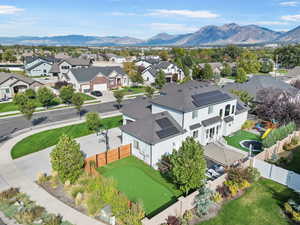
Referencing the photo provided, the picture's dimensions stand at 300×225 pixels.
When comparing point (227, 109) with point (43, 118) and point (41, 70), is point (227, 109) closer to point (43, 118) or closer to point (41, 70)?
point (43, 118)

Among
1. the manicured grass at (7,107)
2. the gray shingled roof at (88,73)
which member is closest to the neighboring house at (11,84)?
the manicured grass at (7,107)

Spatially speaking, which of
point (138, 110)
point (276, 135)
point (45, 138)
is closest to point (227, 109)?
point (276, 135)

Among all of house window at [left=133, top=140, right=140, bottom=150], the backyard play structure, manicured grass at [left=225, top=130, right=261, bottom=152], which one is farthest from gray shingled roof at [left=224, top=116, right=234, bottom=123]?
house window at [left=133, top=140, right=140, bottom=150]

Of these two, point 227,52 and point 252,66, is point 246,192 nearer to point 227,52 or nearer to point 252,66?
point 252,66

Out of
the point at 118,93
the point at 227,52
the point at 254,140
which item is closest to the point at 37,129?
the point at 118,93

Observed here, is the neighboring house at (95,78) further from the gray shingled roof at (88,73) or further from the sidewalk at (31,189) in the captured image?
the sidewalk at (31,189)

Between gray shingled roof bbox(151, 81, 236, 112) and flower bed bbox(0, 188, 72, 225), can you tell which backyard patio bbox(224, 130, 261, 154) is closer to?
gray shingled roof bbox(151, 81, 236, 112)
